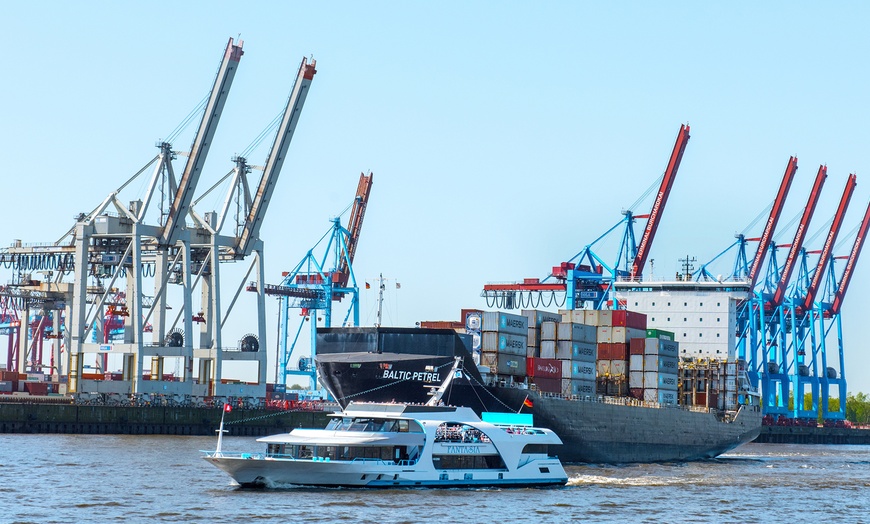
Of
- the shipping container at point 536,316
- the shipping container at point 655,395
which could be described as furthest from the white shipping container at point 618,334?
the shipping container at point 536,316

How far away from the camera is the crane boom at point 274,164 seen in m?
98.6

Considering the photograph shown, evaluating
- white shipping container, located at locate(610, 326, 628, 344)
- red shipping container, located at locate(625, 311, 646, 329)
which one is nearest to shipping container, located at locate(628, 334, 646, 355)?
white shipping container, located at locate(610, 326, 628, 344)

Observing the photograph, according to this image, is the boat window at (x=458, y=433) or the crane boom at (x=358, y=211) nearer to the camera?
the boat window at (x=458, y=433)

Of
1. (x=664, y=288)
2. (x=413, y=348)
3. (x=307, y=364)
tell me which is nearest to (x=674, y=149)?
(x=664, y=288)

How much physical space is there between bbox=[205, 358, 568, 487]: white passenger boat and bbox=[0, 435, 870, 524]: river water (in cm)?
62

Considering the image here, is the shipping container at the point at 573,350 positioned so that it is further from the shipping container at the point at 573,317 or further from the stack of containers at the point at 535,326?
the shipping container at the point at 573,317

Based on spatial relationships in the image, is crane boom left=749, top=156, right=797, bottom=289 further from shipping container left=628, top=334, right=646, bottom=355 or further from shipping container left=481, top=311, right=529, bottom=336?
shipping container left=481, top=311, right=529, bottom=336

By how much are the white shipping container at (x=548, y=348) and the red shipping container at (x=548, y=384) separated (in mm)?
1673

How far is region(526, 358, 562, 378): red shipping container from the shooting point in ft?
221

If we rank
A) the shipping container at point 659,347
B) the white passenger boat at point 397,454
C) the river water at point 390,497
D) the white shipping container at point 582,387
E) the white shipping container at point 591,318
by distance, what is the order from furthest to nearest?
1. the white shipping container at point 591,318
2. the shipping container at point 659,347
3. the white shipping container at point 582,387
4. the white passenger boat at point 397,454
5. the river water at point 390,497

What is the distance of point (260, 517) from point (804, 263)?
10843cm

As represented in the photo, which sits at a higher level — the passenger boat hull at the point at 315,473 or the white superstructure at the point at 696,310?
the white superstructure at the point at 696,310

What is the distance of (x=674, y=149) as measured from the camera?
380 ft

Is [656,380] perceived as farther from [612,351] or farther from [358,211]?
[358,211]
